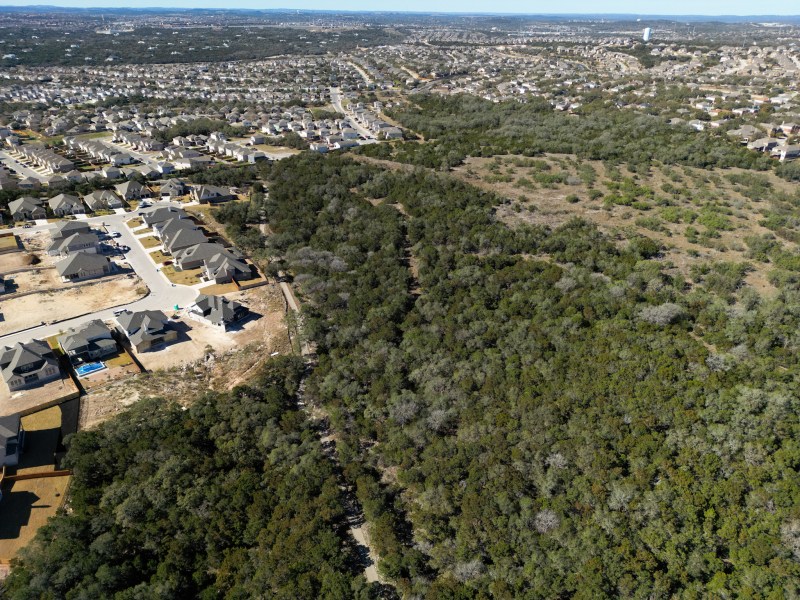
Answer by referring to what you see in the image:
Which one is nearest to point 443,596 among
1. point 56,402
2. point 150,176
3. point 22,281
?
point 56,402

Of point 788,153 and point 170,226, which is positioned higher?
point 788,153

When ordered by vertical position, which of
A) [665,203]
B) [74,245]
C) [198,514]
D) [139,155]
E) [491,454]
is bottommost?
[198,514]

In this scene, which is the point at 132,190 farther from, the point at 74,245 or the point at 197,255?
the point at 197,255

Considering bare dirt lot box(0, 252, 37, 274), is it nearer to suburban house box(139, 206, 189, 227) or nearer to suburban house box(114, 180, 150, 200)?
suburban house box(139, 206, 189, 227)

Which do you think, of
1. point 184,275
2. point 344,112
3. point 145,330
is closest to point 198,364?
point 145,330

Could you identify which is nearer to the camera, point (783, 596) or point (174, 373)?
point (783, 596)

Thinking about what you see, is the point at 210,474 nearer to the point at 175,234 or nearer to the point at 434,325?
the point at 434,325
